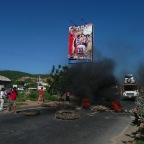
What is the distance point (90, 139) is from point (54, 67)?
30.2 m

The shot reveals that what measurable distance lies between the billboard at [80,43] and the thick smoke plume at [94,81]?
382 centimetres

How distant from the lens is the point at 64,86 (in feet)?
128

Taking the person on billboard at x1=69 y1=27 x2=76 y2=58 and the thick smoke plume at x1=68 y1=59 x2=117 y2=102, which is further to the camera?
the person on billboard at x1=69 y1=27 x2=76 y2=58

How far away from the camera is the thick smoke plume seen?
111 ft

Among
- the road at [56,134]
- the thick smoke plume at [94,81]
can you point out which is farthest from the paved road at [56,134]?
the thick smoke plume at [94,81]

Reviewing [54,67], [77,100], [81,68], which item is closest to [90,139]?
[77,100]

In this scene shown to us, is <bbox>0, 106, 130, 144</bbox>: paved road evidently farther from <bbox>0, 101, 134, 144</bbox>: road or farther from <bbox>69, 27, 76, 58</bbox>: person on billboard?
<bbox>69, 27, 76, 58</bbox>: person on billboard

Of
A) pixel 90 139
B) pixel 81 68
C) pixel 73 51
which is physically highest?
pixel 73 51

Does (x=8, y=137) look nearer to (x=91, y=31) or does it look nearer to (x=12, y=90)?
(x=12, y=90)

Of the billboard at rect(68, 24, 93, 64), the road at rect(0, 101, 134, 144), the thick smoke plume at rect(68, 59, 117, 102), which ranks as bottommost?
the road at rect(0, 101, 134, 144)

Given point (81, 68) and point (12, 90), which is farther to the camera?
point (81, 68)

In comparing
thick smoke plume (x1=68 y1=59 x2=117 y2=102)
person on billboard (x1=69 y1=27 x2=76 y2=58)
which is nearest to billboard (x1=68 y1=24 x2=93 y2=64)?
person on billboard (x1=69 y1=27 x2=76 y2=58)

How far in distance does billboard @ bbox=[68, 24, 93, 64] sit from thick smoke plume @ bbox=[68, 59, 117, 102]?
382 cm

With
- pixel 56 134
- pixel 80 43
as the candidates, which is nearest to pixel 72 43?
pixel 80 43
